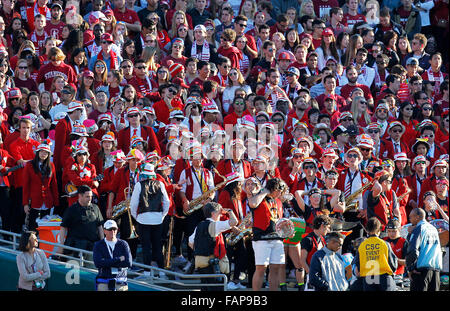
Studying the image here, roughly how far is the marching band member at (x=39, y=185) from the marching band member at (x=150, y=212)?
1.43 m

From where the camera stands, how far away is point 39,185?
14.7 meters

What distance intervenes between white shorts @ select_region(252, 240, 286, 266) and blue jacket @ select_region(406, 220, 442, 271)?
62.9 inches

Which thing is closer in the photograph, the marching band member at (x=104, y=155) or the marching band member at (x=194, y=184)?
the marching band member at (x=194, y=184)

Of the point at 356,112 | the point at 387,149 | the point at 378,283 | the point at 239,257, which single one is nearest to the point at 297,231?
the point at 239,257

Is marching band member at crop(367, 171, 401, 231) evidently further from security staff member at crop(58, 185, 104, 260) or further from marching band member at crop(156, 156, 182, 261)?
security staff member at crop(58, 185, 104, 260)

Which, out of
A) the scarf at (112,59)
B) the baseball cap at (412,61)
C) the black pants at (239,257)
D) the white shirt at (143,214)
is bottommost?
the black pants at (239,257)

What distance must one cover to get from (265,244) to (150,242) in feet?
5.81

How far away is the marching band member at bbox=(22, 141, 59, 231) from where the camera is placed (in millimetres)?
14742

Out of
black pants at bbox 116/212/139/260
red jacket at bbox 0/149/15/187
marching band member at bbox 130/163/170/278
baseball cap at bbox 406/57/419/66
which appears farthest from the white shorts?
baseball cap at bbox 406/57/419/66

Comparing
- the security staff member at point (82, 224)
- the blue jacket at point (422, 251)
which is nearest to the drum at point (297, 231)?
the blue jacket at point (422, 251)

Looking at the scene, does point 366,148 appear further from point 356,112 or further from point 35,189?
point 35,189

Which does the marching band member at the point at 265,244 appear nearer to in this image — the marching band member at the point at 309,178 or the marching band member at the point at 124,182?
the marching band member at the point at 309,178

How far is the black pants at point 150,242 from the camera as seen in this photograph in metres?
14.1
